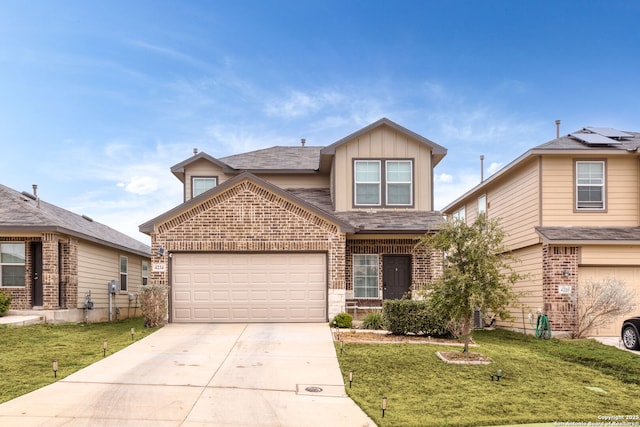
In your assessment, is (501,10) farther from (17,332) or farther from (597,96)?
(17,332)

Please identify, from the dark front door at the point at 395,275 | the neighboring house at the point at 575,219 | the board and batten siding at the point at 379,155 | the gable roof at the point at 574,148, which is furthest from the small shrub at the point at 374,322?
the gable roof at the point at 574,148

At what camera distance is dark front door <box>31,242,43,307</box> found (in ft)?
61.1

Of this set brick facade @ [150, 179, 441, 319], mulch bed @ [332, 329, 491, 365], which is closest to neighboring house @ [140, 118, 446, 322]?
brick facade @ [150, 179, 441, 319]

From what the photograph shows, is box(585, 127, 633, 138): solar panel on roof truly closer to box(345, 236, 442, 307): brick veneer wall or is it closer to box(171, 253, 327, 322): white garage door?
box(345, 236, 442, 307): brick veneer wall

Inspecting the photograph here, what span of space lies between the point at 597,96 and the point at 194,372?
58.2ft

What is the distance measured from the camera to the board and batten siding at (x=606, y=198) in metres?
17.0

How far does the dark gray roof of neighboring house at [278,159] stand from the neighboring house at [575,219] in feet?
28.3

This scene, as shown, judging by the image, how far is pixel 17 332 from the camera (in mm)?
15367

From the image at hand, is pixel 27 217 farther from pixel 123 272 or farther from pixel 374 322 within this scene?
pixel 374 322

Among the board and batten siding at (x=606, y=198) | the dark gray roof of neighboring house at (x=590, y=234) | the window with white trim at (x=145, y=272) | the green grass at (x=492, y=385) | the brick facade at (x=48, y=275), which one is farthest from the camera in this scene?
the window with white trim at (x=145, y=272)

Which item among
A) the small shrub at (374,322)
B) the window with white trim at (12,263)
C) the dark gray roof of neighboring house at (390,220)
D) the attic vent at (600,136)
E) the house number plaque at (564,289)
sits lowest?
the small shrub at (374,322)

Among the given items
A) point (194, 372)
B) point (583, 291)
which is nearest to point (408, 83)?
point (583, 291)

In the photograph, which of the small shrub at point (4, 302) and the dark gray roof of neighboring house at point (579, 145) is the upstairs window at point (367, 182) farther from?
the small shrub at point (4, 302)

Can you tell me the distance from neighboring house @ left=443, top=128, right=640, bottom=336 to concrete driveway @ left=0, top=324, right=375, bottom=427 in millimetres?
7616
